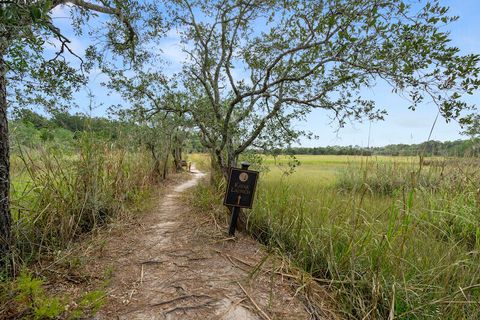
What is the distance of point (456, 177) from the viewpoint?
16.7ft

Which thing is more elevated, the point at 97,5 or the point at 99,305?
the point at 97,5

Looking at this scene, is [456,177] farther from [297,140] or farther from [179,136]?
[179,136]

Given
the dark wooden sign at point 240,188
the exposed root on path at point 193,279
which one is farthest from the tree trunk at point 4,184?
the dark wooden sign at point 240,188

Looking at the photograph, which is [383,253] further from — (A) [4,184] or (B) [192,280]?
(A) [4,184]

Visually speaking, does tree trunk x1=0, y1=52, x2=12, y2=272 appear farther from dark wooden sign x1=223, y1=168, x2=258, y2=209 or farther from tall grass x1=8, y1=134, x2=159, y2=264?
dark wooden sign x1=223, y1=168, x2=258, y2=209

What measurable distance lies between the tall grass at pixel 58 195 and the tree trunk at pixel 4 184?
0.63 ft

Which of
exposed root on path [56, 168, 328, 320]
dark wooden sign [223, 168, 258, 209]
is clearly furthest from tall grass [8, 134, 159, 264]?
dark wooden sign [223, 168, 258, 209]

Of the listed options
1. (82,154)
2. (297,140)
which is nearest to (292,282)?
(82,154)

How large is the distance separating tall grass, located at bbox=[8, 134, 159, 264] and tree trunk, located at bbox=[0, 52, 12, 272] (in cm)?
19

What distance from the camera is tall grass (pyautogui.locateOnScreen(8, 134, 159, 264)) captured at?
2602mm

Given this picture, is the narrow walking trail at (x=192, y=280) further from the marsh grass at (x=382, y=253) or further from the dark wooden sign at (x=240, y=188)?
the dark wooden sign at (x=240, y=188)

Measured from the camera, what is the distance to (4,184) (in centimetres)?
200

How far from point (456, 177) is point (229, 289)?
5387mm

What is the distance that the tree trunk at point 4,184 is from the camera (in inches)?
77.4
